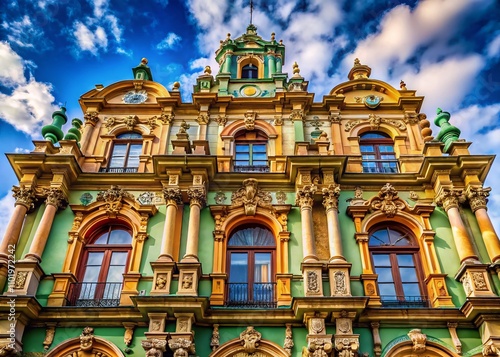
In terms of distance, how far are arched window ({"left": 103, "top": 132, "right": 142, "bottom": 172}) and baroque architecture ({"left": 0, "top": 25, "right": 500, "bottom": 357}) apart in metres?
0.06

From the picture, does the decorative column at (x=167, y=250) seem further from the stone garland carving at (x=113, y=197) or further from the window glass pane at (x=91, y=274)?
the window glass pane at (x=91, y=274)

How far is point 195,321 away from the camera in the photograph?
44.7 feet

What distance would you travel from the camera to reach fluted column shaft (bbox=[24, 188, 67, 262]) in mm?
15031

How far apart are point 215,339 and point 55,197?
7.00 meters

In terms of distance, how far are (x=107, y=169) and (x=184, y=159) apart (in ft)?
11.0

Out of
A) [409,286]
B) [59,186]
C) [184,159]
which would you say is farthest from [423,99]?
[59,186]

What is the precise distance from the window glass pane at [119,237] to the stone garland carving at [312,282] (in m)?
5.87

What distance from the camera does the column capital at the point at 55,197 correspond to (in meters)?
16.2

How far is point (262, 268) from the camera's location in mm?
15375

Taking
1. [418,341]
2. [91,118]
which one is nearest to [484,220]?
[418,341]

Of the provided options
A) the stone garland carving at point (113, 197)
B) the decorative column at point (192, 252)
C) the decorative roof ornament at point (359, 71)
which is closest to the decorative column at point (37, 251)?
the stone garland carving at point (113, 197)

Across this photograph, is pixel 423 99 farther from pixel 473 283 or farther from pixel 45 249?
pixel 45 249

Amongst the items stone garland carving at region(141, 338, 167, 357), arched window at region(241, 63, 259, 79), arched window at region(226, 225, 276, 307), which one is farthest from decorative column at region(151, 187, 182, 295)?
arched window at region(241, 63, 259, 79)

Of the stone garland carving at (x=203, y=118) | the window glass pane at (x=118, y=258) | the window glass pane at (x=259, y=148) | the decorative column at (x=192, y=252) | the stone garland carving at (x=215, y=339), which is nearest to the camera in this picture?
the stone garland carving at (x=215, y=339)
